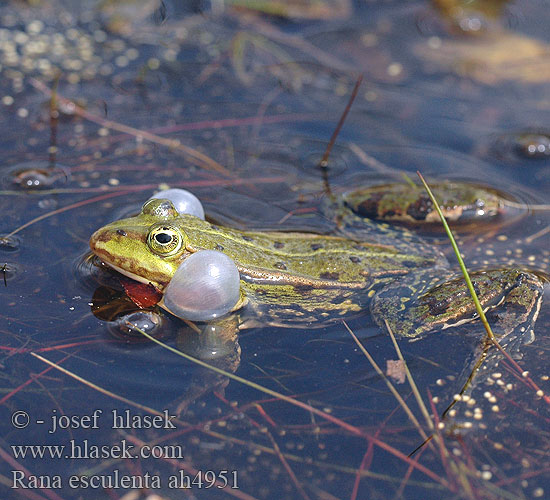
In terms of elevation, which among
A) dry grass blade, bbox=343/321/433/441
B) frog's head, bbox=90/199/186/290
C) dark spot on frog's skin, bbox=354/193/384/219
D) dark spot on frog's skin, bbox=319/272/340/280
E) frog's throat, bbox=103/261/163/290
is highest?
dark spot on frog's skin, bbox=354/193/384/219

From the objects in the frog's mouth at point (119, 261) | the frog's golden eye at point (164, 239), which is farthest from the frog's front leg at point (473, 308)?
the frog's mouth at point (119, 261)

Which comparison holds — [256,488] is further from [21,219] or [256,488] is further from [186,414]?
[21,219]

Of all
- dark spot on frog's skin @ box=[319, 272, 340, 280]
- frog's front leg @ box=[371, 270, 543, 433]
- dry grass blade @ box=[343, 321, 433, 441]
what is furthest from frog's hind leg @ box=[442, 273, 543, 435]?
dark spot on frog's skin @ box=[319, 272, 340, 280]

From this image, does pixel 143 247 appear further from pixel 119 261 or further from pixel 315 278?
pixel 315 278

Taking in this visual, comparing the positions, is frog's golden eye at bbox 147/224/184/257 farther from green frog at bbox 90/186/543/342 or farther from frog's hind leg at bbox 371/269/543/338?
frog's hind leg at bbox 371/269/543/338

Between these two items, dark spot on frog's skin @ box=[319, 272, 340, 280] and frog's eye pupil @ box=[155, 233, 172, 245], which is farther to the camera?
dark spot on frog's skin @ box=[319, 272, 340, 280]

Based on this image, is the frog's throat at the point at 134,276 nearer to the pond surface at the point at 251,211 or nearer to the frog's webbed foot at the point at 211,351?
the pond surface at the point at 251,211
